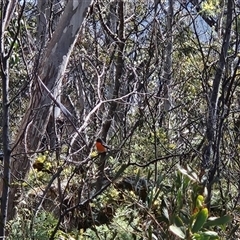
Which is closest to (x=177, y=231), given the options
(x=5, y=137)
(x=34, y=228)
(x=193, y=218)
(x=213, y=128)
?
(x=193, y=218)

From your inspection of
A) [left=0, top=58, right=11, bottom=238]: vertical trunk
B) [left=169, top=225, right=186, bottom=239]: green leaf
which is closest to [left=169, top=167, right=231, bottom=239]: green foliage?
[left=169, top=225, right=186, bottom=239]: green leaf

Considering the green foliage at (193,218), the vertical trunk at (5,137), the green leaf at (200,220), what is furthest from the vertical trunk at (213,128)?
the green leaf at (200,220)

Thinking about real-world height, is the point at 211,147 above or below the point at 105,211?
above

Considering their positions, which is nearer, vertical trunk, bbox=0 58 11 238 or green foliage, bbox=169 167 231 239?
green foliage, bbox=169 167 231 239

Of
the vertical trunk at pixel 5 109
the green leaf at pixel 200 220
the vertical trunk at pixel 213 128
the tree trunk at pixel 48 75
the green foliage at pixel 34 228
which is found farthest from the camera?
the tree trunk at pixel 48 75

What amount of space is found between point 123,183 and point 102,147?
52.2 inches

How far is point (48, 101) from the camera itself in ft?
15.3

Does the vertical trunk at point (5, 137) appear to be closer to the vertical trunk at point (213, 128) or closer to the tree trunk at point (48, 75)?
the vertical trunk at point (213, 128)

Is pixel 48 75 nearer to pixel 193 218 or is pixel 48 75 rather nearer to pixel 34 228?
pixel 34 228

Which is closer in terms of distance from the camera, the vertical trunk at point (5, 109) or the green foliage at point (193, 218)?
the green foliage at point (193, 218)

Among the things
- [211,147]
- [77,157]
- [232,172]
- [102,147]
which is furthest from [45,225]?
[232,172]

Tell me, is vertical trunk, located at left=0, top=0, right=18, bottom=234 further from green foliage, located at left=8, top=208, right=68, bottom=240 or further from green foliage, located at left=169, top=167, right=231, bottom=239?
green foliage, located at left=169, top=167, right=231, bottom=239

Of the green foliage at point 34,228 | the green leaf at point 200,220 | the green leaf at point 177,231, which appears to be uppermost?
the green leaf at point 200,220

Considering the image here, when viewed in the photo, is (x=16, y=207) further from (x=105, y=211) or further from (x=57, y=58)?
(x=57, y=58)
